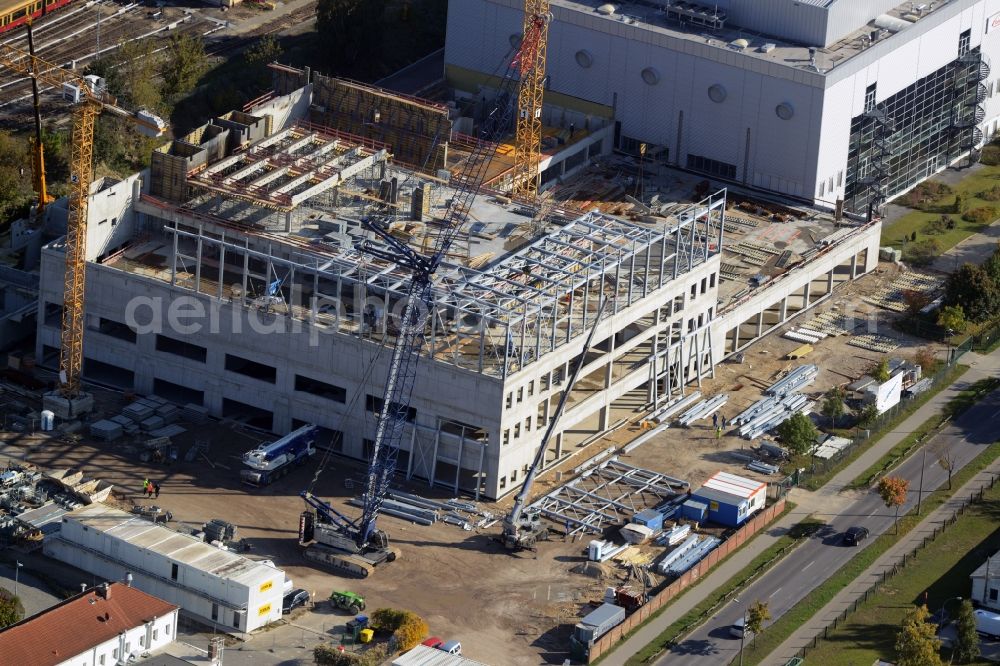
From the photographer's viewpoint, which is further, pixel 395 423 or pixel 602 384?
pixel 602 384

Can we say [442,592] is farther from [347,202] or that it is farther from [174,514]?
[347,202]

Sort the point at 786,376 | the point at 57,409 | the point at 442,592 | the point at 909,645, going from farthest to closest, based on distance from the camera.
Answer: the point at 786,376 → the point at 57,409 → the point at 442,592 → the point at 909,645

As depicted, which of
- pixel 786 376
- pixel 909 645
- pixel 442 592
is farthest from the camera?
pixel 786 376

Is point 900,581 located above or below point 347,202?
below

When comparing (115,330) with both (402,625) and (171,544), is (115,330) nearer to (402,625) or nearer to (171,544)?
(171,544)

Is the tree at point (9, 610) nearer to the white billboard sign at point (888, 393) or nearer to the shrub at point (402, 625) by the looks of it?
the shrub at point (402, 625)

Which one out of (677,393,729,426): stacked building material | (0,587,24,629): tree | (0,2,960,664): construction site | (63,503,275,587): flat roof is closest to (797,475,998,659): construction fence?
(0,2,960,664): construction site

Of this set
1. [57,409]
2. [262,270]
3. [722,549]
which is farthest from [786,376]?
[57,409]

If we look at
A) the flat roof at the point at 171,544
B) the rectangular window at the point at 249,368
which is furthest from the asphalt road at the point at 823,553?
the rectangular window at the point at 249,368

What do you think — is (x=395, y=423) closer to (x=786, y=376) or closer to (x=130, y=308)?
(x=130, y=308)
